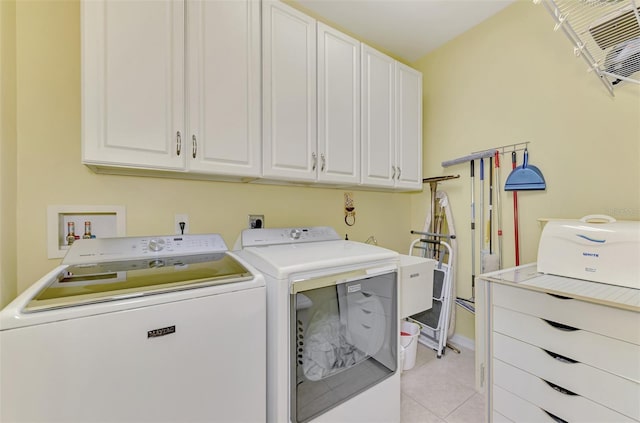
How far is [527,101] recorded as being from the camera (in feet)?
6.43

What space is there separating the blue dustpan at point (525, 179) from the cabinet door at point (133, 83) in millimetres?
2241

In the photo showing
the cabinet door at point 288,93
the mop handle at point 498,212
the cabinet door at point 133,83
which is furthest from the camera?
the mop handle at point 498,212

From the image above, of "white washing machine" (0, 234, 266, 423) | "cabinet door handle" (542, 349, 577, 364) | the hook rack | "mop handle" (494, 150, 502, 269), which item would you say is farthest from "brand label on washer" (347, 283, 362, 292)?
the hook rack

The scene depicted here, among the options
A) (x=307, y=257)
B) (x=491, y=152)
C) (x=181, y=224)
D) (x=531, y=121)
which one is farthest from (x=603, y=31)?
(x=181, y=224)

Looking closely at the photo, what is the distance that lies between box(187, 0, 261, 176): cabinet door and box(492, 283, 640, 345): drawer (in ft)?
5.01

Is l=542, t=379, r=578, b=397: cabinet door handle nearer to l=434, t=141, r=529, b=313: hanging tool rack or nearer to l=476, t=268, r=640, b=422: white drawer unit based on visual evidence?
l=476, t=268, r=640, b=422: white drawer unit

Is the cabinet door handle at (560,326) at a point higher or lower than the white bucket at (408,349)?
higher

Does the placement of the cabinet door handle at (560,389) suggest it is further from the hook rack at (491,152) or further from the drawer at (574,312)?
the hook rack at (491,152)

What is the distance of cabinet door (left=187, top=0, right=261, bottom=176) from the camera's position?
1337 mm

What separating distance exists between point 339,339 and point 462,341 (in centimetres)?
158

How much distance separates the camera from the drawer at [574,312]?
3.36 feet

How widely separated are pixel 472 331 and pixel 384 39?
2780 mm

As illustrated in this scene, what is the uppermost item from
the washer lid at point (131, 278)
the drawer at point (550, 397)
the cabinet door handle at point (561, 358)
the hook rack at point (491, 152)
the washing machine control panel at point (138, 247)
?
the hook rack at point (491, 152)

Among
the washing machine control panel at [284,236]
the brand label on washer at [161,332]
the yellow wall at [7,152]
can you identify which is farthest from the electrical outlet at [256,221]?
the yellow wall at [7,152]
